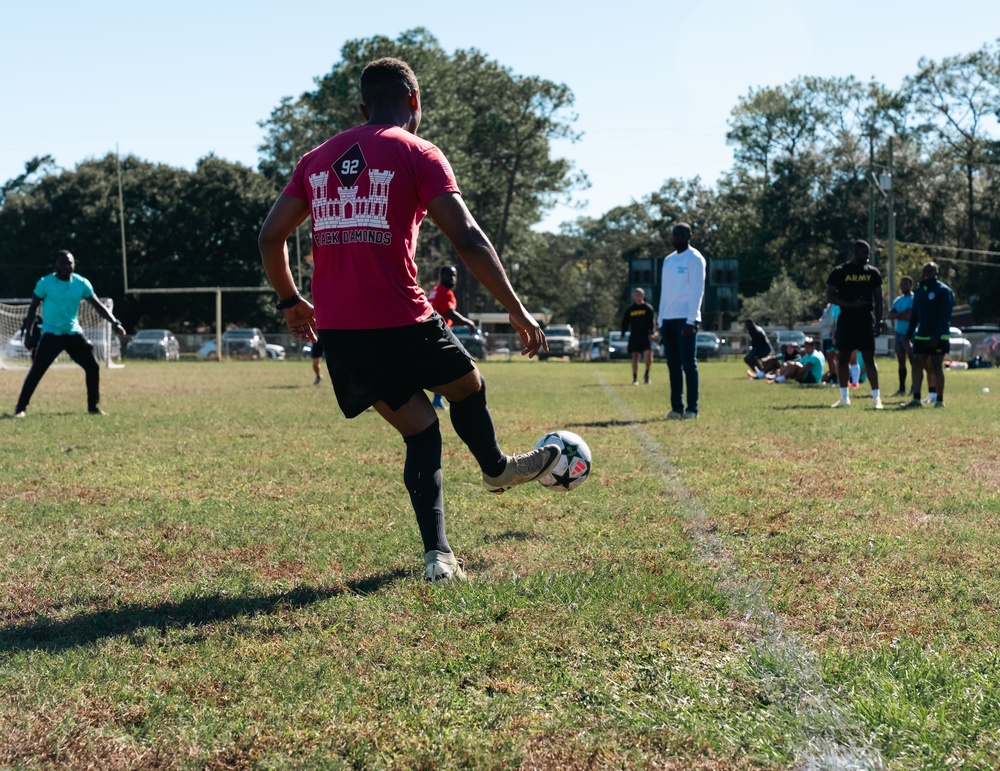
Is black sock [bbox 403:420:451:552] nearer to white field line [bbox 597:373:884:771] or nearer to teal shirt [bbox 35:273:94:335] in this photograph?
white field line [bbox 597:373:884:771]

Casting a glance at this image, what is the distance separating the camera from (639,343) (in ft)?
68.8

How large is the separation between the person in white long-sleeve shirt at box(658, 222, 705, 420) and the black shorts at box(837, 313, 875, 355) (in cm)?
238

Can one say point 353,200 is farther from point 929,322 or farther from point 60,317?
point 929,322

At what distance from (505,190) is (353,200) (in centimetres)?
6237

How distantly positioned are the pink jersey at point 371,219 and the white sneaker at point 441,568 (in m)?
0.89

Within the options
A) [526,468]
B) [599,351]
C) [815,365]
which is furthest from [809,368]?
[599,351]

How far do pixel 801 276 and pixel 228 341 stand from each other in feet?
129

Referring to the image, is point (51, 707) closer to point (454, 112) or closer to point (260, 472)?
point (260, 472)

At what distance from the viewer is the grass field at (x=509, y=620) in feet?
8.30

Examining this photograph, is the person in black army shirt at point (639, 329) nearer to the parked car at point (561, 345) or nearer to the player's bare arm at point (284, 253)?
the player's bare arm at point (284, 253)

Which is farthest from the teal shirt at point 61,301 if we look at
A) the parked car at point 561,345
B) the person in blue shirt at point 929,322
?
the parked car at point 561,345

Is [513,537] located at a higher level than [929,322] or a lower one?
lower

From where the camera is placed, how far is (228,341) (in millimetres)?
53531

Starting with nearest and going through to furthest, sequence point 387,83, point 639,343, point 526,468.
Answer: point 387,83
point 526,468
point 639,343
